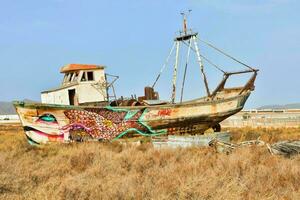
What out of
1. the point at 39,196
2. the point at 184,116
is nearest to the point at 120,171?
the point at 39,196

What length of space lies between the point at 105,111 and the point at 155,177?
1215 cm

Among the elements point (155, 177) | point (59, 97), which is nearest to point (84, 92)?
point (59, 97)

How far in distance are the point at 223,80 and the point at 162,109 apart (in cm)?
634

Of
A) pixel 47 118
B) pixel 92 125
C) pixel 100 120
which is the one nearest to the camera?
pixel 47 118

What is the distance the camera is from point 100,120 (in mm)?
21125

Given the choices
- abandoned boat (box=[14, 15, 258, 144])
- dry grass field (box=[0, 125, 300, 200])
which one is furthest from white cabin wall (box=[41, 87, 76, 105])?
dry grass field (box=[0, 125, 300, 200])

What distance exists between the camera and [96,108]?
822 inches

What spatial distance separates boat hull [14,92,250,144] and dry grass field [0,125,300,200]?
6.76 m

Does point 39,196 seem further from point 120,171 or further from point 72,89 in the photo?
point 72,89

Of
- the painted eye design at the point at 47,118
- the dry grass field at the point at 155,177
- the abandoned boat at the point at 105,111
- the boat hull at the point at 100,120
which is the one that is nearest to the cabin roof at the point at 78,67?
the abandoned boat at the point at 105,111

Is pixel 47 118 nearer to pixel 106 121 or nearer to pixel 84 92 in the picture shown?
pixel 106 121

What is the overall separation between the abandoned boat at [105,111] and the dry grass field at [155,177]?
682cm

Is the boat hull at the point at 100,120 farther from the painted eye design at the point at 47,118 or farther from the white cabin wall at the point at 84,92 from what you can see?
the white cabin wall at the point at 84,92

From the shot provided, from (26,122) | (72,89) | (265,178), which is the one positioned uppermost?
(72,89)
